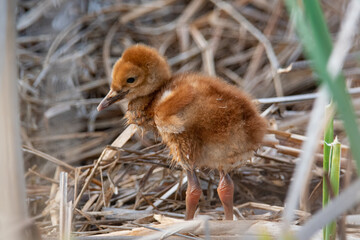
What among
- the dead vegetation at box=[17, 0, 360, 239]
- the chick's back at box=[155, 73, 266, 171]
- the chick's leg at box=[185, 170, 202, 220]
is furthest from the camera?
the dead vegetation at box=[17, 0, 360, 239]

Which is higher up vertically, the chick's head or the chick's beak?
the chick's head

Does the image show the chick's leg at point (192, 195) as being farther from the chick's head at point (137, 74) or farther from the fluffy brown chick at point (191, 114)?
the chick's head at point (137, 74)

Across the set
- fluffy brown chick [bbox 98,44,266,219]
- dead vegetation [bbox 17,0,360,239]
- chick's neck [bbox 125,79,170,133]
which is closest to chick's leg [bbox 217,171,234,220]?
Answer: fluffy brown chick [bbox 98,44,266,219]

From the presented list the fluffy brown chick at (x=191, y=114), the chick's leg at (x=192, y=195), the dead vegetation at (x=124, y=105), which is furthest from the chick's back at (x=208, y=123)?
the dead vegetation at (x=124, y=105)

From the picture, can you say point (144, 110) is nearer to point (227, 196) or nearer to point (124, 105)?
point (227, 196)

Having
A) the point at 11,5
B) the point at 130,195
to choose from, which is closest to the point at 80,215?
the point at 130,195

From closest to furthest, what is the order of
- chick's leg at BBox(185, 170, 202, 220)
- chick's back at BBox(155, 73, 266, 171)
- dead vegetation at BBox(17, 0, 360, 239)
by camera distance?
chick's back at BBox(155, 73, 266, 171)
chick's leg at BBox(185, 170, 202, 220)
dead vegetation at BBox(17, 0, 360, 239)

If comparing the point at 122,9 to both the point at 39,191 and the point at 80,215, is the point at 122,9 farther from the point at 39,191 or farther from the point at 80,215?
the point at 80,215

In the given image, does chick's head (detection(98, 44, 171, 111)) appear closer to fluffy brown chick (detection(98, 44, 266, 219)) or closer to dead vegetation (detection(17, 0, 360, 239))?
fluffy brown chick (detection(98, 44, 266, 219))

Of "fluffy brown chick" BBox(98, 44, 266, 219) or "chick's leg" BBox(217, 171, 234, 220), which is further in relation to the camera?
"chick's leg" BBox(217, 171, 234, 220)
